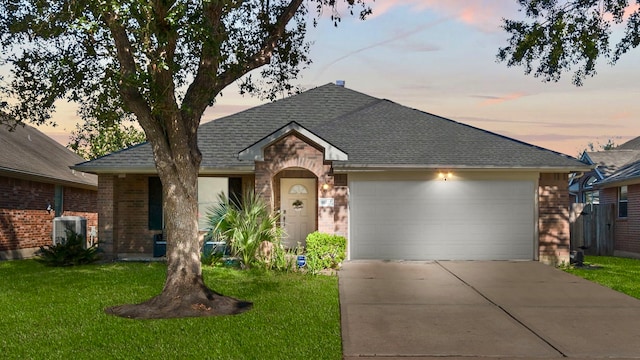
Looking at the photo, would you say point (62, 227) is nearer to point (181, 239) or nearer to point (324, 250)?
point (324, 250)

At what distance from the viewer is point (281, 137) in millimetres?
18078

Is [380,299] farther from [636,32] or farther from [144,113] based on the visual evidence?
[636,32]

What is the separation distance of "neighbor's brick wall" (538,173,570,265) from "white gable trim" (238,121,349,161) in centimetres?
624

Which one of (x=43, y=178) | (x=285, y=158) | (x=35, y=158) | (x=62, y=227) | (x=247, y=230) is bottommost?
(x=62, y=227)

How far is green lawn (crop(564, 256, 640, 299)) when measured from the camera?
14.1m

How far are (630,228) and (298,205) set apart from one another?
12378 mm

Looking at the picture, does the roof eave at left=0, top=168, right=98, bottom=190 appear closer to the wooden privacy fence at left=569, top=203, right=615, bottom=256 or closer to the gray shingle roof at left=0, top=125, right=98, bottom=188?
the gray shingle roof at left=0, top=125, right=98, bottom=188

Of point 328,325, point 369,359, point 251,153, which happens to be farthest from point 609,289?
point 251,153

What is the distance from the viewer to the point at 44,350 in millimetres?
8414

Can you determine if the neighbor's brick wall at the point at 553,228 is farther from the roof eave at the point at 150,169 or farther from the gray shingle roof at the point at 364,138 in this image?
the roof eave at the point at 150,169

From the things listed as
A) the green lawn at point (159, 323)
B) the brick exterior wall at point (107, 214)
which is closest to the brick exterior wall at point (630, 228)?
the green lawn at point (159, 323)

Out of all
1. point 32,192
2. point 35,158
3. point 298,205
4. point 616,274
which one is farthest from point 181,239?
point 35,158

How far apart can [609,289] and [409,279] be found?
4.24 m

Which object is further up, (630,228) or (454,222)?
(454,222)
